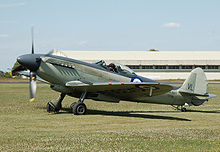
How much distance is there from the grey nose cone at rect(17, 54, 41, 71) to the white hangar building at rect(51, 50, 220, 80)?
6371 centimetres

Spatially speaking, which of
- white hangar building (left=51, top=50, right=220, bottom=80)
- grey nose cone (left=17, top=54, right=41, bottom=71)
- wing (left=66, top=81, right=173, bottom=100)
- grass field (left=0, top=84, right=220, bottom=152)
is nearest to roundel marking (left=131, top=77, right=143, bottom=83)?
wing (left=66, top=81, right=173, bottom=100)

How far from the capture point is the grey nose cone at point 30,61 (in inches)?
601

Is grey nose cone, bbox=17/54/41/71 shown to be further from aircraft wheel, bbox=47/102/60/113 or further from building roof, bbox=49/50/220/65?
building roof, bbox=49/50/220/65

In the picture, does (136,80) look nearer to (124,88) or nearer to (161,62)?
(124,88)

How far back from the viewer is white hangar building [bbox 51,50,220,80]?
80000 millimetres

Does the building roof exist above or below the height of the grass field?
above

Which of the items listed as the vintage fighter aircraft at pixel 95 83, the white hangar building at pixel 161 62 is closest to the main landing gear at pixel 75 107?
the vintage fighter aircraft at pixel 95 83

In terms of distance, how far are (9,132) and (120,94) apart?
22.8 ft

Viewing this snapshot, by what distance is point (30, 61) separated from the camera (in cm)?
1545

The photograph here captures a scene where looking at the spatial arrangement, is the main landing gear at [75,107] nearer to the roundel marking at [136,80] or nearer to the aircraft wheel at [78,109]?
the aircraft wheel at [78,109]

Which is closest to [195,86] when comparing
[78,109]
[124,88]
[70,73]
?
[124,88]

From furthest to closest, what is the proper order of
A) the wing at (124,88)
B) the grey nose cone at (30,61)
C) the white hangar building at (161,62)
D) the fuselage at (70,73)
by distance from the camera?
the white hangar building at (161,62)
the fuselage at (70,73)
the wing at (124,88)
the grey nose cone at (30,61)

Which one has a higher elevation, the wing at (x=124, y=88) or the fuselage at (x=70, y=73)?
the fuselage at (x=70, y=73)

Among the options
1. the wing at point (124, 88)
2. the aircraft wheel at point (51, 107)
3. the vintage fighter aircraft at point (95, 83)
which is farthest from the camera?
the aircraft wheel at point (51, 107)
